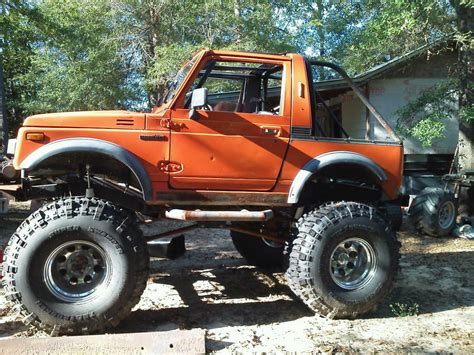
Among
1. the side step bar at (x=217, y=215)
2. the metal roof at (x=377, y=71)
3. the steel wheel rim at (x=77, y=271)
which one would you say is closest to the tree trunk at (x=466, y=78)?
the metal roof at (x=377, y=71)

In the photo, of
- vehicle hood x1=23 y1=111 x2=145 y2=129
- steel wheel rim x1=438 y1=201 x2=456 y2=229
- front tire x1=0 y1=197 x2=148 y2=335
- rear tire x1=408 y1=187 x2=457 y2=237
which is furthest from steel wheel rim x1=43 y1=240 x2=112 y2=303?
steel wheel rim x1=438 y1=201 x2=456 y2=229

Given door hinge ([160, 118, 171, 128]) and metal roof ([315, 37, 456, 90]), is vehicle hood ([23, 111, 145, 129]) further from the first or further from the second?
metal roof ([315, 37, 456, 90])

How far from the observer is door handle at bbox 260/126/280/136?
14.6 feet

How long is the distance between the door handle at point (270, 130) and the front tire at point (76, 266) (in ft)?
4.65

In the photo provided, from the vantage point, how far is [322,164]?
14.8ft

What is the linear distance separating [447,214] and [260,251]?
4249 mm

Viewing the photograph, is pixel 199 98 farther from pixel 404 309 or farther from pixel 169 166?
pixel 404 309

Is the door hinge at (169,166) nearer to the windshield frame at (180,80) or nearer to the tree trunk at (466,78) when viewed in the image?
the windshield frame at (180,80)

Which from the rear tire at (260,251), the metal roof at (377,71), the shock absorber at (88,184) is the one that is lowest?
the rear tire at (260,251)

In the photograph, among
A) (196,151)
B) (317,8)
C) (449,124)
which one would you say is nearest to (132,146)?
(196,151)

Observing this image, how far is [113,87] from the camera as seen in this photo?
2053 cm

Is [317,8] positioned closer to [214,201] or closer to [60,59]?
[60,59]

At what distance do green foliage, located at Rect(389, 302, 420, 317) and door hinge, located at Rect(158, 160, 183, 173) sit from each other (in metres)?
2.41

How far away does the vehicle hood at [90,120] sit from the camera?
400 cm
